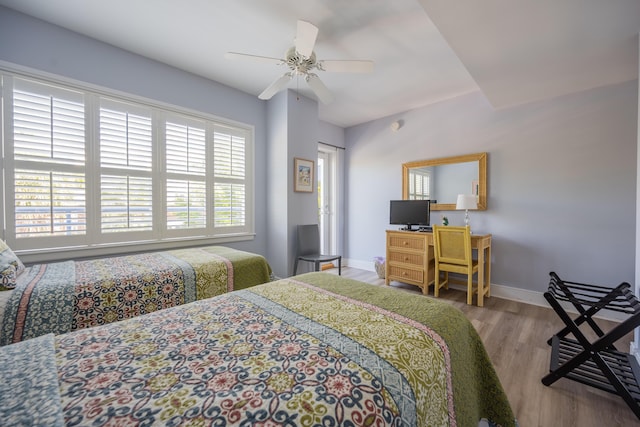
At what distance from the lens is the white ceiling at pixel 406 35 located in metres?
→ 1.72

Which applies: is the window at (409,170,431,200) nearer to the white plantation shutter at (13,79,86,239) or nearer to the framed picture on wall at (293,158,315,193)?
the framed picture on wall at (293,158,315,193)

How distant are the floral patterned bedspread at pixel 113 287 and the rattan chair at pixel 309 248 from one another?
1020 millimetres

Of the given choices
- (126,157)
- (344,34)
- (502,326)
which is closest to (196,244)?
(126,157)

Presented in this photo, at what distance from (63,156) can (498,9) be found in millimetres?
3541

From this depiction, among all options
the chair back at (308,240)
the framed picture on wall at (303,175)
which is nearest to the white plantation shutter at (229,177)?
the framed picture on wall at (303,175)

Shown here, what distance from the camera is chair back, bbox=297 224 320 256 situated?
11.6 feet

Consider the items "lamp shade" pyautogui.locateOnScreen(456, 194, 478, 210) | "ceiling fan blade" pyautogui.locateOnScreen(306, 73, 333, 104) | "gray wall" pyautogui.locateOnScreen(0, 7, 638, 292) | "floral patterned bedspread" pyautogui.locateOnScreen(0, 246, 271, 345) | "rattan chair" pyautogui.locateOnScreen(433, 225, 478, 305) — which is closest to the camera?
"floral patterned bedspread" pyautogui.locateOnScreen(0, 246, 271, 345)

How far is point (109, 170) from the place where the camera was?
255 centimetres

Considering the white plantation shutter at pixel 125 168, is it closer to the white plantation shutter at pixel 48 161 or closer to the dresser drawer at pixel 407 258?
the white plantation shutter at pixel 48 161

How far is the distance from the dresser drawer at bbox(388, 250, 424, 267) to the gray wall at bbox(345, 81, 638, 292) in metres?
0.78

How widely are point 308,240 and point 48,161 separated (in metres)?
2.71

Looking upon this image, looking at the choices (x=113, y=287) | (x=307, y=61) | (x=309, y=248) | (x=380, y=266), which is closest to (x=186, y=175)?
(x=113, y=287)

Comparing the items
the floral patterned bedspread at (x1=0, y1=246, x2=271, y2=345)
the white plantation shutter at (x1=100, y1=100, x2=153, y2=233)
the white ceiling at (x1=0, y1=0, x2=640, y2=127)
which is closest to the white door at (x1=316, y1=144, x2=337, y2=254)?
the white ceiling at (x1=0, y1=0, x2=640, y2=127)

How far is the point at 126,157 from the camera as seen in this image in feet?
8.70
